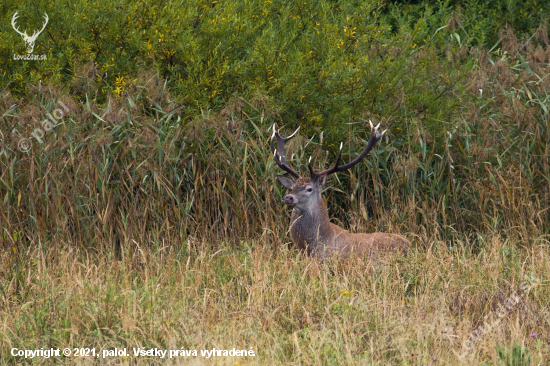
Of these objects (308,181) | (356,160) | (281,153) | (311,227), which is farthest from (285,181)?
(356,160)

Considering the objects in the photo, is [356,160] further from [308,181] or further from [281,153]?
[281,153]

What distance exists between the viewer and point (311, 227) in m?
6.96

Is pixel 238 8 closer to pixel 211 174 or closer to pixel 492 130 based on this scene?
pixel 211 174

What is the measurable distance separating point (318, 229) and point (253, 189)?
837mm

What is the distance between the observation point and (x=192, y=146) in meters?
7.80

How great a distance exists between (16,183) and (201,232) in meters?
1.86

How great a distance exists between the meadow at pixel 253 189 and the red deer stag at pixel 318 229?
9.3 inches

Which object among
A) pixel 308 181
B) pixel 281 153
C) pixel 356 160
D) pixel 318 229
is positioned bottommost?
pixel 318 229

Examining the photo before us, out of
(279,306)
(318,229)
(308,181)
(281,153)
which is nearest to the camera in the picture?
(279,306)

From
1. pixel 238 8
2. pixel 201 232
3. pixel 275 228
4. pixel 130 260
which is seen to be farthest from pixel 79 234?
pixel 238 8

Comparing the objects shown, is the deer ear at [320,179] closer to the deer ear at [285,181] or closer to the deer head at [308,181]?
the deer head at [308,181]

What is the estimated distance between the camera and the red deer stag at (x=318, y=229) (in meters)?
6.84

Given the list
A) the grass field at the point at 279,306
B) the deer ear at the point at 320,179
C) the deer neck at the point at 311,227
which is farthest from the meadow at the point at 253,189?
the deer ear at the point at 320,179

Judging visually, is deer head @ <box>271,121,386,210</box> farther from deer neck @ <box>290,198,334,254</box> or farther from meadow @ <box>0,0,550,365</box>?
meadow @ <box>0,0,550,365</box>
